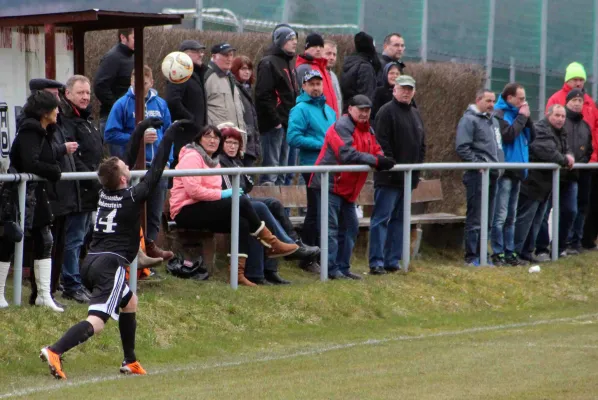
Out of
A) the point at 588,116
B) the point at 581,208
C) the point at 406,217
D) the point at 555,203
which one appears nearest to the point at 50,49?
the point at 406,217

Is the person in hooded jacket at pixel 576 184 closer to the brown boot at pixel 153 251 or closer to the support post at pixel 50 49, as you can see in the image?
the brown boot at pixel 153 251

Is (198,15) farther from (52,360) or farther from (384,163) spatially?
(52,360)

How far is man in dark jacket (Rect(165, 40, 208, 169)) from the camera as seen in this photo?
13.9 m

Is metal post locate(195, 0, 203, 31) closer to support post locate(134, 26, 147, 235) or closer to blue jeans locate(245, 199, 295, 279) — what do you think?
support post locate(134, 26, 147, 235)

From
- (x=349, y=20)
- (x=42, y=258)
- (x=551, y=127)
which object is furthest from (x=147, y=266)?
(x=349, y=20)

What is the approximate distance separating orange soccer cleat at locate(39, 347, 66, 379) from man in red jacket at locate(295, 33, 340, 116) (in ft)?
21.4

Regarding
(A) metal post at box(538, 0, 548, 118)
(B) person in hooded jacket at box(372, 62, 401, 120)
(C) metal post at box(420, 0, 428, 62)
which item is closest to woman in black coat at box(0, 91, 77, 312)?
(B) person in hooded jacket at box(372, 62, 401, 120)

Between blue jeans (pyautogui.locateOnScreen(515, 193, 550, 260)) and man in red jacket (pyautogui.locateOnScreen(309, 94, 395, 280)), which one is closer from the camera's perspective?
man in red jacket (pyautogui.locateOnScreen(309, 94, 395, 280))

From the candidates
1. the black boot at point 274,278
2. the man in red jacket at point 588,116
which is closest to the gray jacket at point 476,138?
the man in red jacket at point 588,116

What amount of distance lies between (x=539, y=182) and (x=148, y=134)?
6010mm

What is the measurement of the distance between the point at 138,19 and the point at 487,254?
5845 mm

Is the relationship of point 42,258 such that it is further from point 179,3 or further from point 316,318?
point 179,3

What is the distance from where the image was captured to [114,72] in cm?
1377

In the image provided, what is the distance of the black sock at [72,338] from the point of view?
9.52 meters
